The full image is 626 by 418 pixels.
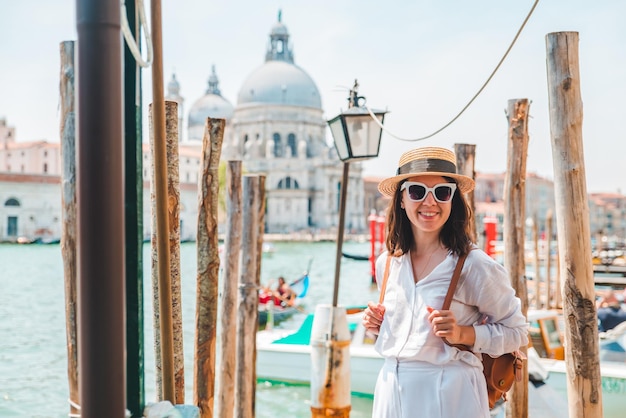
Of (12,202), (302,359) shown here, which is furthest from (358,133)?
(12,202)

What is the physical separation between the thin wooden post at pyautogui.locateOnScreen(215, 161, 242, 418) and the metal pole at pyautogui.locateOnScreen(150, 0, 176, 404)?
188 centimetres

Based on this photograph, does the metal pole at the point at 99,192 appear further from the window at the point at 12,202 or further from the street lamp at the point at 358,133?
the window at the point at 12,202

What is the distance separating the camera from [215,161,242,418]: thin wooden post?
3.09 meters

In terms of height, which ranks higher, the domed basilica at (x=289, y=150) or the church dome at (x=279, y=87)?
the church dome at (x=279, y=87)

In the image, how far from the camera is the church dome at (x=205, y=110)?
5100 cm

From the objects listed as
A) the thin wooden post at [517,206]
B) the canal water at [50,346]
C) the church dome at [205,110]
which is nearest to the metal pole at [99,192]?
the thin wooden post at [517,206]

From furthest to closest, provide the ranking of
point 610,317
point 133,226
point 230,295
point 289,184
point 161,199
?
point 289,184, point 610,317, point 230,295, point 161,199, point 133,226

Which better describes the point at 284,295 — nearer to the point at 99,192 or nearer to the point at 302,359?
the point at 302,359

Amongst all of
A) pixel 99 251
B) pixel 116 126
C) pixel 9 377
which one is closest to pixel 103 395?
pixel 99 251

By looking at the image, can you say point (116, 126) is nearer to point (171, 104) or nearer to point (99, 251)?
point (99, 251)

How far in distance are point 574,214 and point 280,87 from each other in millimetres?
43540

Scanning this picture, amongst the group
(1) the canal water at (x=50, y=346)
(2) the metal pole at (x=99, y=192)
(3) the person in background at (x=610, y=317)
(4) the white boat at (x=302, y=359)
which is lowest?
(1) the canal water at (x=50, y=346)

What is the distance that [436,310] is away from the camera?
1219 mm

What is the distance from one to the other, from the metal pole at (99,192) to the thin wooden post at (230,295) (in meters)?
2.35
